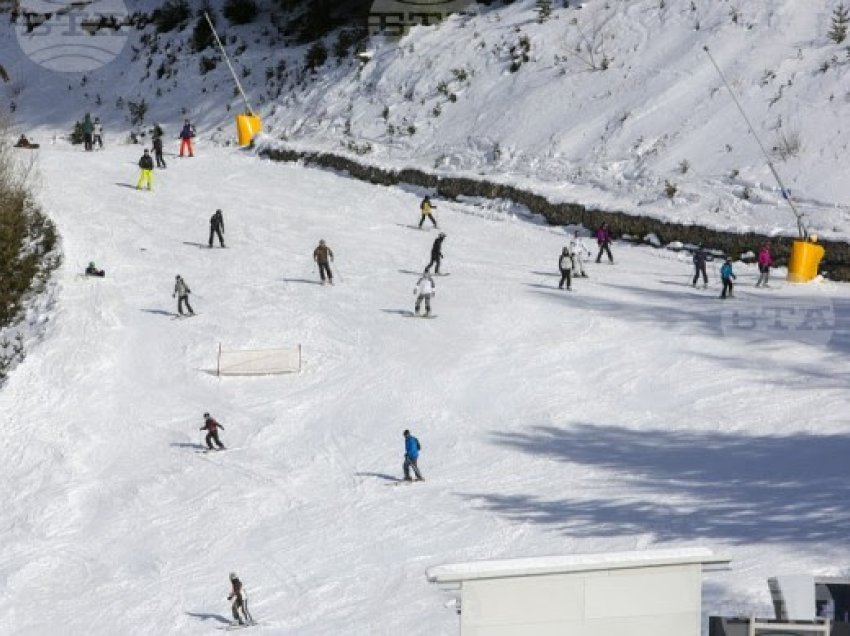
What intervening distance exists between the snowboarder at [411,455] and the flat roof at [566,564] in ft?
38.6

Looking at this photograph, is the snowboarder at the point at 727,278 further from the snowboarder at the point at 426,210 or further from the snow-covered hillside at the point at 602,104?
the snowboarder at the point at 426,210

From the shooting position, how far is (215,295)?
32938 millimetres

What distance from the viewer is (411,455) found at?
23250 millimetres

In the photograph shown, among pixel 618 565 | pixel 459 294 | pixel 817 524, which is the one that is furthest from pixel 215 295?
pixel 618 565

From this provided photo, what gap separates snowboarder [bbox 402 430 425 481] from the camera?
2316 cm

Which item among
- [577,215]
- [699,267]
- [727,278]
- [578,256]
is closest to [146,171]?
[577,215]

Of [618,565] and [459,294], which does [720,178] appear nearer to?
[459,294]

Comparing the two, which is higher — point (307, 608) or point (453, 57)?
point (453, 57)

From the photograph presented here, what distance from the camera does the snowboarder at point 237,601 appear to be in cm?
1934

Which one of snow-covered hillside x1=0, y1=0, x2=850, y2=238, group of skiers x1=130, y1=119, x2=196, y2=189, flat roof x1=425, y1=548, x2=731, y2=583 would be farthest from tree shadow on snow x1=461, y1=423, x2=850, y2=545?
group of skiers x1=130, y1=119, x2=196, y2=189

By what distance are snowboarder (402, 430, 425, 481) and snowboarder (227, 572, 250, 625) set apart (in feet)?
15.0

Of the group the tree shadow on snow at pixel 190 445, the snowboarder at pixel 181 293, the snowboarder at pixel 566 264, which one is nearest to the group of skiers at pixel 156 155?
the snowboarder at pixel 181 293

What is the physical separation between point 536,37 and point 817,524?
28831mm

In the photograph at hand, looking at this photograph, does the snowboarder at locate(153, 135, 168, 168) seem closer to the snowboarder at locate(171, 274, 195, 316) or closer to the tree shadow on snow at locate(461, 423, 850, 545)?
the snowboarder at locate(171, 274, 195, 316)
